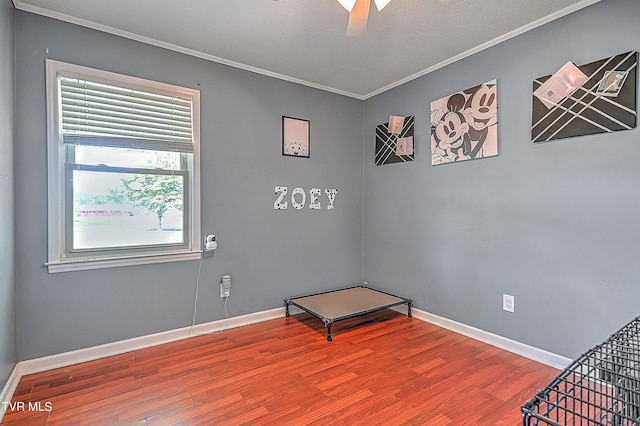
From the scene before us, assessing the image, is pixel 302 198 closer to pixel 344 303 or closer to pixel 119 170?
pixel 344 303

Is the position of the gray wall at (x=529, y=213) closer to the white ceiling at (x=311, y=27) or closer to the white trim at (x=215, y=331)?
the white trim at (x=215, y=331)

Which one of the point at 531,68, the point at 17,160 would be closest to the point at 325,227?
the point at 531,68

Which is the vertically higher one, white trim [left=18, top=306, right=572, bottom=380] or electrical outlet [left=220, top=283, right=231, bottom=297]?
electrical outlet [left=220, top=283, right=231, bottom=297]

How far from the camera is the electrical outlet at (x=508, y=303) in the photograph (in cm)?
250

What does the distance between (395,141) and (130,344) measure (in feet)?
9.97

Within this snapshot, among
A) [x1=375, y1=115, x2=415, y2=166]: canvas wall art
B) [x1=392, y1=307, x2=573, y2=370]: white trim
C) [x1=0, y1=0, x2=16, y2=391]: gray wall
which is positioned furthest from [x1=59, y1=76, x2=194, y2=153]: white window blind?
[x1=392, y1=307, x2=573, y2=370]: white trim

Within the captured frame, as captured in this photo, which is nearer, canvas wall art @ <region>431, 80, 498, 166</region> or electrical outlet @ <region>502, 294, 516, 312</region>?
electrical outlet @ <region>502, 294, 516, 312</region>

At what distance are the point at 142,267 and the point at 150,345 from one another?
630 mm

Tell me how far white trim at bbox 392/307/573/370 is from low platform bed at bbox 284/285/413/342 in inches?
9.7

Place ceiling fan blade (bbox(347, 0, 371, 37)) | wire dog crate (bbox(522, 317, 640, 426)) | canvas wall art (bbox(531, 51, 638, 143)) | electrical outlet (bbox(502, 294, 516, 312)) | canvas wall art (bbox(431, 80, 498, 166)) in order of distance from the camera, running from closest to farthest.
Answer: wire dog crate (bbox(522, 317, 640, 426)) → ceiling fan blade (bbox(347, 0, 371, 37)) → canvas wall art (bbox(531, 51, 638, 143)) → electrical outlet (bbox(502, 294, 516, 312)) → canvas wall art (bbox(431, 80, 498, 166))

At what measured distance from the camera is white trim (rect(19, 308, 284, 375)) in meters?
2.22

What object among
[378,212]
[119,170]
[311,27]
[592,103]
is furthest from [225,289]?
[592,103]

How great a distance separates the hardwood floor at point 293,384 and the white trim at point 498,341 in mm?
68

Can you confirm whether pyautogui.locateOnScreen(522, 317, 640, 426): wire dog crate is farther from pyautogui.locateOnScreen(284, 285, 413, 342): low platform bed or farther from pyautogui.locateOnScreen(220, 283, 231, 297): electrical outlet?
pyautogui.locateOnScreen(220, 283, 231, 297): electrical outlet
